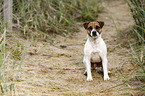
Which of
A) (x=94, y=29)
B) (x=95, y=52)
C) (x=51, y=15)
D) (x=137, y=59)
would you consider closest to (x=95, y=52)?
(x=95, y=52)

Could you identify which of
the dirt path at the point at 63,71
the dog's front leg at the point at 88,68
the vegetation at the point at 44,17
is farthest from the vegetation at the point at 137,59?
the vegetation at the point at 44,17

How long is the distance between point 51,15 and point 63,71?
258 cm

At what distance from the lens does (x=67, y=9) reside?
7234 millimetres

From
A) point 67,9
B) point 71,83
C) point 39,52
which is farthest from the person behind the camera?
point 67,9

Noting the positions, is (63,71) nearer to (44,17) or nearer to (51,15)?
(44,17)

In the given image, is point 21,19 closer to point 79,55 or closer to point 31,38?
point 31,38

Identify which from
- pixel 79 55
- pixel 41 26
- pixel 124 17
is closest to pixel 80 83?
pixel 79 55

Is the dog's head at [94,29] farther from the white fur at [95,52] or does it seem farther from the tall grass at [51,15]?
the tall grass at [51,15]

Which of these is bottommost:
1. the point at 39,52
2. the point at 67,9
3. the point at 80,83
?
the point at 80,83

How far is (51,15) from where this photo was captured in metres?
6.43

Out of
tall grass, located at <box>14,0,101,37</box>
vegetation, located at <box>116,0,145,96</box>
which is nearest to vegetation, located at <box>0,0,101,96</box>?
Result: tall grass, located at <box>14,0,101,37</box>

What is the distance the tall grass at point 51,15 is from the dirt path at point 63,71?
17.3 inches

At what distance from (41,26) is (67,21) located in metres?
1.03

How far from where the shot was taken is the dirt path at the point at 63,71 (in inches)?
134
